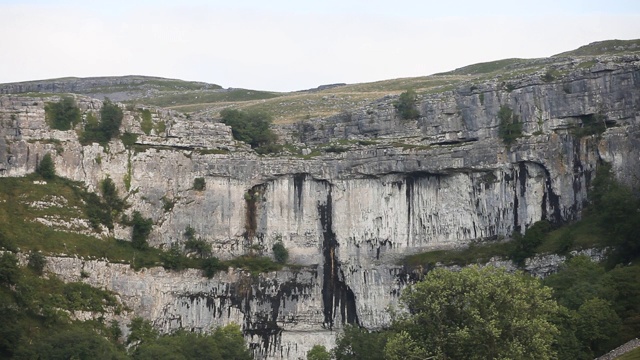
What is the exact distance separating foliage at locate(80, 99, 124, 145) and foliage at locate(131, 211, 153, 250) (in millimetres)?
6066

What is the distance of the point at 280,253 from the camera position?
106 metres

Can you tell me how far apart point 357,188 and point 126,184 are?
16783mm

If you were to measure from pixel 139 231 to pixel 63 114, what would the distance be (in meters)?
9.98

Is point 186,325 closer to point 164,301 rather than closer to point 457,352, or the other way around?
point 164,301

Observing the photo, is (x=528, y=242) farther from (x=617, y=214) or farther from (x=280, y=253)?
(x=280, y=253)

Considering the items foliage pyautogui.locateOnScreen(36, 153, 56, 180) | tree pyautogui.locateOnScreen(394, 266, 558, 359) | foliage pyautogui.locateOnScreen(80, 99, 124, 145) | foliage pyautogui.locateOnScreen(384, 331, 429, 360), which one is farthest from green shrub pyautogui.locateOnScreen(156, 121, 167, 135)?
foliage pyautogui.locateOnScreen(384, 331, 429, 360)

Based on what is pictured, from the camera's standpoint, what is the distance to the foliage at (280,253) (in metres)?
106

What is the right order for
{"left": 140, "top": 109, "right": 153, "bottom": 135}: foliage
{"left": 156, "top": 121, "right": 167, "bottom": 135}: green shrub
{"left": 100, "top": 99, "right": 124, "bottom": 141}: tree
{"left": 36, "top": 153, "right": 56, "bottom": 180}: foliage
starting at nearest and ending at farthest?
{"left": 36, "top": 153, "right": 56, "bottom": 180}: foliage → {"left": 100, "top": 99, "right": 124, "bottom": 141}: tree → {"left": 140, "top": 109, "right": 153, "bottom": 135}: foliage → {"left": 156, "top": 121, "right": 167, "bottom": 135}: green shrub

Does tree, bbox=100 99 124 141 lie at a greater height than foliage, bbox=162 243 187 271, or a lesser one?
greater

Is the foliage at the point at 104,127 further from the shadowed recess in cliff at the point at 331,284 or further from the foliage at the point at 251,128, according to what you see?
the shadowed recess in cliff at the point at 331,284

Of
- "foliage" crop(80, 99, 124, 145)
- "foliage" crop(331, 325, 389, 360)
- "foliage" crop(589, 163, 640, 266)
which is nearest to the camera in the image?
"foliage" crop(331, 325, 389, 360)

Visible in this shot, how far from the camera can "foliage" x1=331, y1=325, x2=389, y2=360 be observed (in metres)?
87.7

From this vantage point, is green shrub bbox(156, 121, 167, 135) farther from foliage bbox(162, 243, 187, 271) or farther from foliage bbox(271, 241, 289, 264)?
foliage bbox(271, 241, 289, 264)

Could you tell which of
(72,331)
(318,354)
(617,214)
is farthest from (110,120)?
(617,214)
